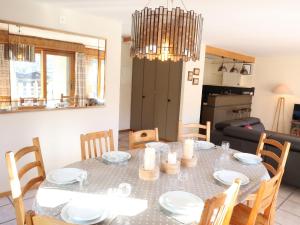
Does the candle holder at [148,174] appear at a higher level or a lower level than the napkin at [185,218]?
higher

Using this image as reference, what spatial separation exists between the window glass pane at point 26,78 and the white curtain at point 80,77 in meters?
0.49

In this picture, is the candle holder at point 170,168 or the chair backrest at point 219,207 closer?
the chair backrest at point 219,207

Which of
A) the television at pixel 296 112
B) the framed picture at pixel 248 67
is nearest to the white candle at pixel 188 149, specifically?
the television at pixel 296 112

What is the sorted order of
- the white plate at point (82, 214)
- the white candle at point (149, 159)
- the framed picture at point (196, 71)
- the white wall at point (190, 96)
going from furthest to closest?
the framed picture at point (196, 71) → the white wall at point (190, 96) → the white candle at point (149, 159) → the white plate at point (82, 214)

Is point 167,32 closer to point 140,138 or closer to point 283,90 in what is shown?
point 140,138

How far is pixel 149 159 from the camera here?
1.65 metres

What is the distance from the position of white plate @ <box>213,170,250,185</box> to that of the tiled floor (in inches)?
45.5

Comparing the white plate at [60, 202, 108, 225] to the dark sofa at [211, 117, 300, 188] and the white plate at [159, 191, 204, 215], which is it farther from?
the dark sofa at [211, 117, 300, 188]

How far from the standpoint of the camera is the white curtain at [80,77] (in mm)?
3189

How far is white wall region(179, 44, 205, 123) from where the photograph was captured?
16.2ft

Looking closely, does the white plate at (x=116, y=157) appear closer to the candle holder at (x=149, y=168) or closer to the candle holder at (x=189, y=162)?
the candle holder at (x=149, y=168)

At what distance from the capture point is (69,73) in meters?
3.13

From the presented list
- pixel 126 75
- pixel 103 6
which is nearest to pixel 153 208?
pixel 103 6

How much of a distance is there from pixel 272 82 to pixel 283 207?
4797mm
